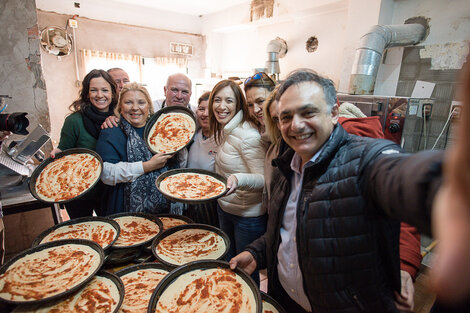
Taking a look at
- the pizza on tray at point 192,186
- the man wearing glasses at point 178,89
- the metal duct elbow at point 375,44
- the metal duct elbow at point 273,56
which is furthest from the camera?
the metal duct elbow at point 273,56

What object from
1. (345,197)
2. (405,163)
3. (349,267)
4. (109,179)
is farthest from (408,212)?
(109,179)

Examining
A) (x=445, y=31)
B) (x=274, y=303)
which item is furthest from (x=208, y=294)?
(x=445, y=31)

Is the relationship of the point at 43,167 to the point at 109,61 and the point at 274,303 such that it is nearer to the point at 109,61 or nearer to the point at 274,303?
the point at 274,303

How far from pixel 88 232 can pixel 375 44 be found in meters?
3.78

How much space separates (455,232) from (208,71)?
A: 7983mm

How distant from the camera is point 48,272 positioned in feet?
4.16

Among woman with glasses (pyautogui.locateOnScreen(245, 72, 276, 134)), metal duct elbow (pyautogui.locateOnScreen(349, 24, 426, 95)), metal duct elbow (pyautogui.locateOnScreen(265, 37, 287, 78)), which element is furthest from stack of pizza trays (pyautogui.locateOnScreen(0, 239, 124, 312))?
metal duct elbow (pyautogui.locateOnScreen(265, 37, 287, 78))

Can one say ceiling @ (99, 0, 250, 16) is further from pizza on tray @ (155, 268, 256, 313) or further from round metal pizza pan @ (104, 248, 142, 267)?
pizza on tray @ (155, 268, 256, 313)

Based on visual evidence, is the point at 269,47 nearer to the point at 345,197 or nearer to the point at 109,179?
the point at 109,179

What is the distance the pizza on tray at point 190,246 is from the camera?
148 cm

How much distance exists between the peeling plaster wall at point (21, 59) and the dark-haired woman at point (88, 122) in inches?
35.4

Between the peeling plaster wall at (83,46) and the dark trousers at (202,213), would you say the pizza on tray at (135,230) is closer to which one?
the dark trousers at (202,213)

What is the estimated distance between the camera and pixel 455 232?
0.28m

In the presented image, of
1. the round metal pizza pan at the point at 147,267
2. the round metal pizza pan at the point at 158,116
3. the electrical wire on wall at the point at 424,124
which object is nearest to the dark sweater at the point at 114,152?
the round metal pizza pan at the point at 158,116
